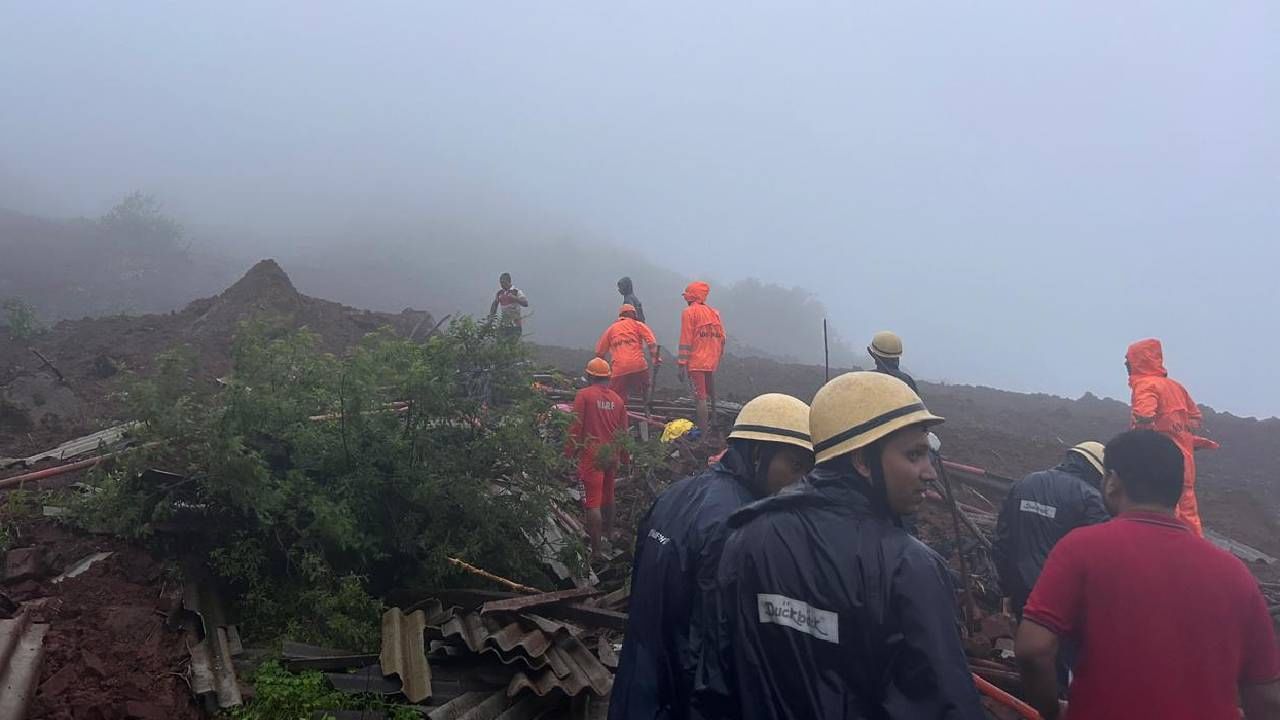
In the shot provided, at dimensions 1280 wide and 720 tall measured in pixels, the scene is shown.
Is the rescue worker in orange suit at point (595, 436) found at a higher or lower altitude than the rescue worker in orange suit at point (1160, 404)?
lower

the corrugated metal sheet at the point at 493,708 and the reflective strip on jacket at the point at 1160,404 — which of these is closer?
the corrugated metal sheet at the point at 493,708

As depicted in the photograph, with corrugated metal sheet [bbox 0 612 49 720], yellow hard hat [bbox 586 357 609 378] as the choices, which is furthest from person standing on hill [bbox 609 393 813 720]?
yellow hard hat [bbox 586 357 609 378]

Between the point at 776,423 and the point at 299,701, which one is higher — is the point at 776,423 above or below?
above

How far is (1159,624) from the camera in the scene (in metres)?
2.58

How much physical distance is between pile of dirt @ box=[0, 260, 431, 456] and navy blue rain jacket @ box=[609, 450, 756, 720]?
4.98 m

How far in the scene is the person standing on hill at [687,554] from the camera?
2.88 m

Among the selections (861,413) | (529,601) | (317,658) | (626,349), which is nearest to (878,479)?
(861,413)

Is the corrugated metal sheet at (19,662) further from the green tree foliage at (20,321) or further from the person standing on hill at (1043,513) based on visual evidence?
the green tree foliage at (20,321)

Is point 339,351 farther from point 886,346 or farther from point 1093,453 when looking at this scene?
point 1093,453

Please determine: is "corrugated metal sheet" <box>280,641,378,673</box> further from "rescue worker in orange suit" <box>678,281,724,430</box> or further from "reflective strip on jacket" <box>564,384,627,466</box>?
"rescue worker in orange suit" <box>678,281,724,430</box>

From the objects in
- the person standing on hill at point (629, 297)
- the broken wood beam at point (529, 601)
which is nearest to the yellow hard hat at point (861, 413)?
the broken wood beam at point (529, 601)

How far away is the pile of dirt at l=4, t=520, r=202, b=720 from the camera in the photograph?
446cm

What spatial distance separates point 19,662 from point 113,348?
12697mm

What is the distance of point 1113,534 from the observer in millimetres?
2729
